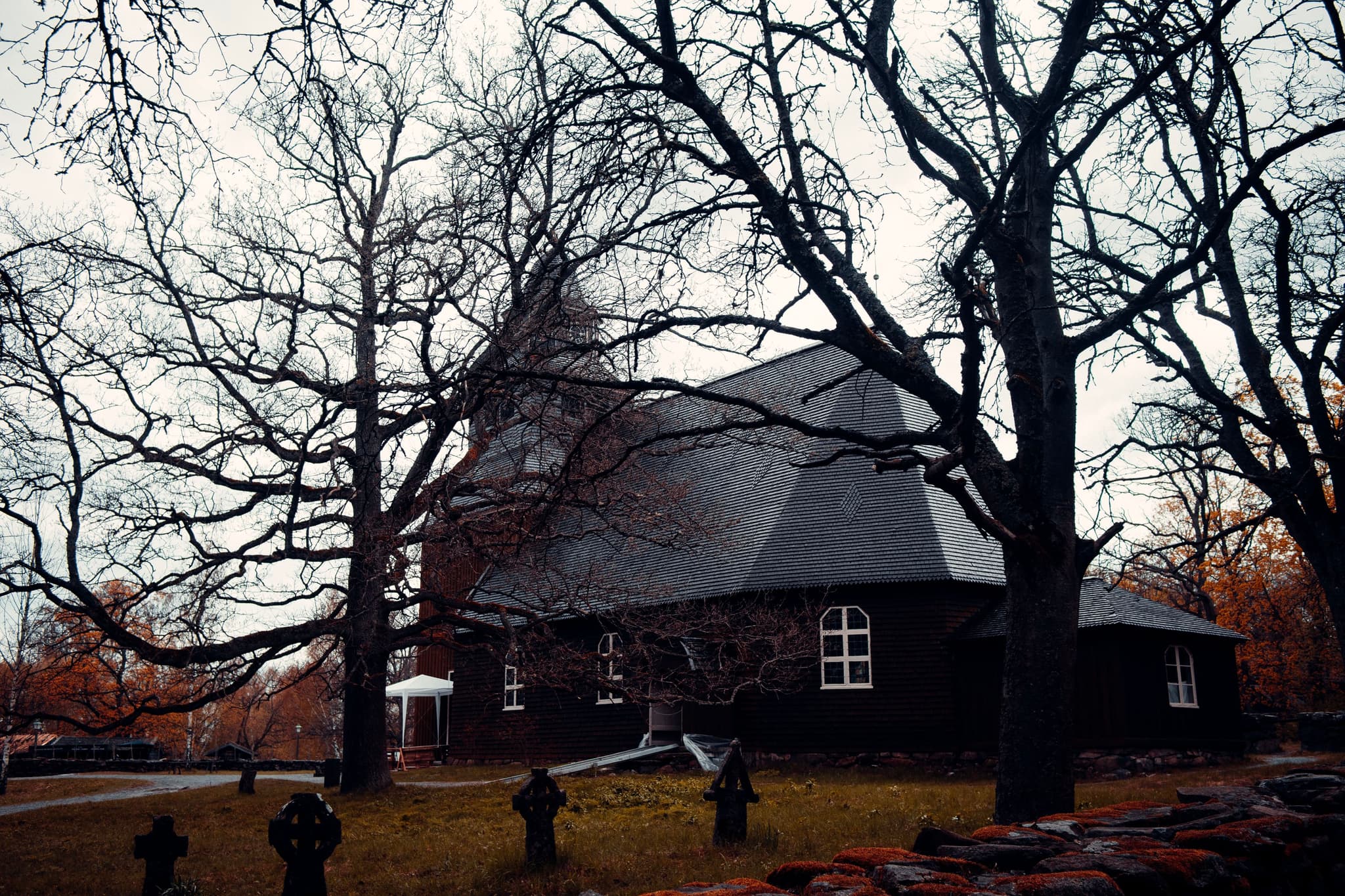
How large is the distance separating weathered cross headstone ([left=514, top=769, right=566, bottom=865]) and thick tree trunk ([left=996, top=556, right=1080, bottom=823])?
454cm

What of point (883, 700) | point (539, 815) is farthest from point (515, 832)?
point (883, 700)

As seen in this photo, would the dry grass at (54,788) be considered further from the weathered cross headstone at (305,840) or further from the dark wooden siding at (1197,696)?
the dark wooden siding at (1197,696)

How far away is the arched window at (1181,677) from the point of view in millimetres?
22094

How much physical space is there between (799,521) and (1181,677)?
29.6ft

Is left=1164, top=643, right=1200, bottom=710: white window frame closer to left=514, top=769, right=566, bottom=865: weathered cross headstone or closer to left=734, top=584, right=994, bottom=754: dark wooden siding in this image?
left=734, top=584, right=994, bottom=754: dark wooden siding

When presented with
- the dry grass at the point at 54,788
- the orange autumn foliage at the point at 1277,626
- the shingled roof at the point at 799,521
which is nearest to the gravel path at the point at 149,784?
the dry grass at the point at 54,788

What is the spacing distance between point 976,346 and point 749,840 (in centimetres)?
627

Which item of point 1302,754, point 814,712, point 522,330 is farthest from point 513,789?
point 1302,754

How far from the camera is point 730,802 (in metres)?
11.1

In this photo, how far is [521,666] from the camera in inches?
628

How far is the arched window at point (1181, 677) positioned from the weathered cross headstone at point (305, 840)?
18.7 m

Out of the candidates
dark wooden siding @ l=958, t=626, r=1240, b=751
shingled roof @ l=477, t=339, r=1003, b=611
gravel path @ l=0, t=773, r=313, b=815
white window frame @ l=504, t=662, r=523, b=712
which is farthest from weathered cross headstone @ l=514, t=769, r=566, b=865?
white window frame @ l=504, t=662, r=523, b=712

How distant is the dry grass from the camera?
86.2ft

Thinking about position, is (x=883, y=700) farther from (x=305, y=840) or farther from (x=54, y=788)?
(x=54, y=788)
